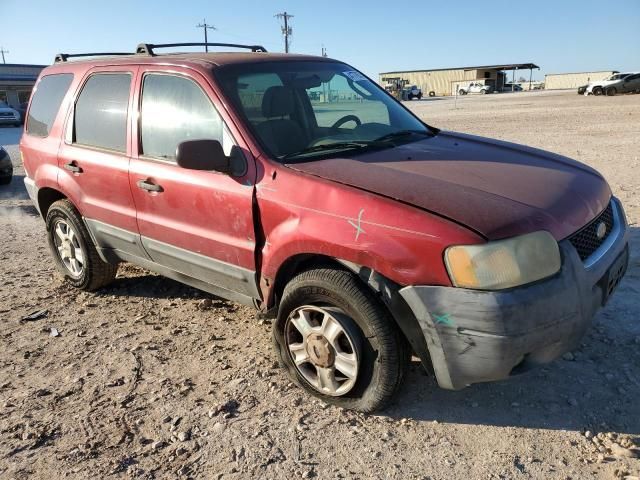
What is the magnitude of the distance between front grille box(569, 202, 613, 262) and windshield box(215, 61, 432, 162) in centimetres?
129

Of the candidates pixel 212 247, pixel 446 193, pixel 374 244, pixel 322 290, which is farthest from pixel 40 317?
pixel 446 193

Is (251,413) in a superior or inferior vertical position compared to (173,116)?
inferior

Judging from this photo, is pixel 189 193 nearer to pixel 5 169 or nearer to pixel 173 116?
pixel 173 116

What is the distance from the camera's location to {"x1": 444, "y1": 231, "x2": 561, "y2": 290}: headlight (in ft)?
7.55

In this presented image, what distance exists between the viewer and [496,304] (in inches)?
89.7

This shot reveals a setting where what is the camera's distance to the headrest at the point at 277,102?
3.38m

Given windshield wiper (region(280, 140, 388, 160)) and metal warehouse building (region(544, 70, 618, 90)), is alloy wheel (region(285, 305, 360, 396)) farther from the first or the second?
metal warehouse building (region(544, 70, 618, 90))

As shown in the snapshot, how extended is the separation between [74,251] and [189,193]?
200 cm

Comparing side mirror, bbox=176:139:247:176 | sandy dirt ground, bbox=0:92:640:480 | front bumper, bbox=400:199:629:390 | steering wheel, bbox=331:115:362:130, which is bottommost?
sandy dirt ground, bbox=0:92:640:480

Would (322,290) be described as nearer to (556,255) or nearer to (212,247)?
(212,247)

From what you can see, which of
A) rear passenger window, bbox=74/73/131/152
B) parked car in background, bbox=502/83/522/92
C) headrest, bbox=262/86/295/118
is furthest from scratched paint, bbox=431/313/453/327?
parked car in background, bbox=502/83/522/92

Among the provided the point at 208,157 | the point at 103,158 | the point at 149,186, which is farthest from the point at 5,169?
the point at 208,157

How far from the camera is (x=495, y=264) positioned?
7.58 feet

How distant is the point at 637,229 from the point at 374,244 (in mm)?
4128
